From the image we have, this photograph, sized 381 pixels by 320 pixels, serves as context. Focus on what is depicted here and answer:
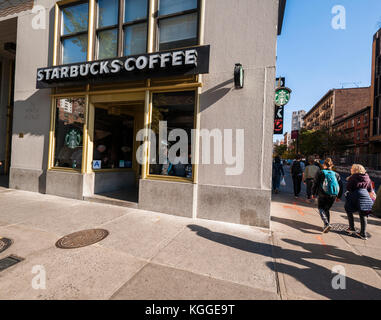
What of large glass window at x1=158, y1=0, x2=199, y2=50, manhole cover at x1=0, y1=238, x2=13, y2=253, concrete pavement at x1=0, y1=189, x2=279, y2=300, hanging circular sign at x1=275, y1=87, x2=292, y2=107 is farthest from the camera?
hanging circular sign at x1=275, y1=87, x2=292, y2=107

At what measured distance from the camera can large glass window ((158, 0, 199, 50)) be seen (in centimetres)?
571

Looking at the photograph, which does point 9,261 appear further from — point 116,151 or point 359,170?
point 359,170

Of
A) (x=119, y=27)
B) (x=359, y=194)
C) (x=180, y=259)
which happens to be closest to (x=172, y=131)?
(x=180, y=259)

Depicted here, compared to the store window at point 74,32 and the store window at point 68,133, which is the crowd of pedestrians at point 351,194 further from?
the store window at point 74,32

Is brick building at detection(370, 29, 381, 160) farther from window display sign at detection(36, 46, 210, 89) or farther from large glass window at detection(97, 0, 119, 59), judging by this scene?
large glass window at detection(97, 0, 119, 59)

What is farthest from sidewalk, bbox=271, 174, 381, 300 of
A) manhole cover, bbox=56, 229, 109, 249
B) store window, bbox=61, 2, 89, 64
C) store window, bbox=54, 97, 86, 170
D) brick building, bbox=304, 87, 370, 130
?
brick building, bbox=304, 87, 370, 130

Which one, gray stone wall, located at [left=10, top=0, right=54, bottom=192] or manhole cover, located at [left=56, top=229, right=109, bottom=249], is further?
gray stone wall, located at [left=10, top=0, right=54, bottom=192]

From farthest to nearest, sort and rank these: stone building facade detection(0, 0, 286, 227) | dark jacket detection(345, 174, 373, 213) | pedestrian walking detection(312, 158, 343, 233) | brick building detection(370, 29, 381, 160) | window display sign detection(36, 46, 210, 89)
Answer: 1. brick building detection(370, 29, 381, 160)
2. window display sign detection(36, 46, 210, 89)
3. stone building facade detection(0, 0, 286, 227)
4. pedestrian walking detection(312, 158, 343, 233)
5. dark jacket detection(345, 174, 373, 213)

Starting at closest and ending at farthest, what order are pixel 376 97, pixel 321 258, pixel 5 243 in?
pixel 321 258 → pixel 5 243 → pixel 376 97

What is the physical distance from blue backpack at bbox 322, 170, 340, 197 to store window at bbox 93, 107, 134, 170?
A: 742cm

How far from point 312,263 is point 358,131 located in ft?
171

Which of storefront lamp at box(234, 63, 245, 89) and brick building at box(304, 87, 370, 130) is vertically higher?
brick building at box(304, 87, 370, 130)

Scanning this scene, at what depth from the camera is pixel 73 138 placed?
748 centimetres

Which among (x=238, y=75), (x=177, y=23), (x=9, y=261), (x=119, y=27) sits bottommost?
(x=9, y=261)
